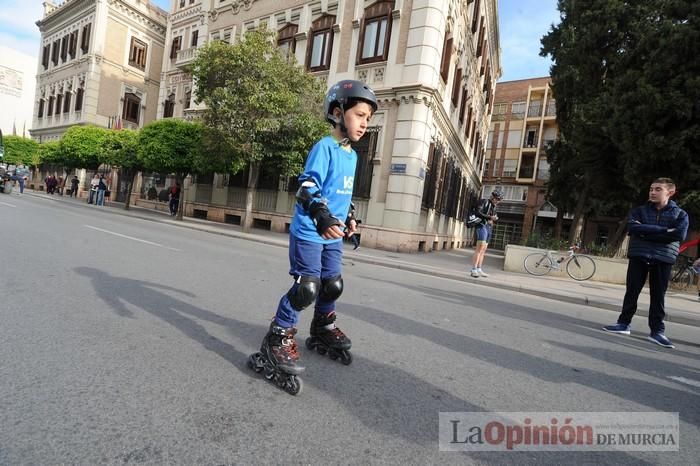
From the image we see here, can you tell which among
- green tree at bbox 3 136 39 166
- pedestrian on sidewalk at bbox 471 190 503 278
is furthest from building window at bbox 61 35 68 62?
pedestrian on sidewalk at bbox 471 190 503 278

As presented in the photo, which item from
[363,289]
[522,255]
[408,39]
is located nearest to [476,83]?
[408,39]

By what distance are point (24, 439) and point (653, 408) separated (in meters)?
3.60

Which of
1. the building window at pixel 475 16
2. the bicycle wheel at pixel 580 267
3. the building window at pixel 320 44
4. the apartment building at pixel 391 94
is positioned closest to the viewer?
the bicycle wheel at pixel 580 267

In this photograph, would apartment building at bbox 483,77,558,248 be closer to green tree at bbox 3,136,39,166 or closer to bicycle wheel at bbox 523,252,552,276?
bicycle wheel at bbox 523,252,552,276

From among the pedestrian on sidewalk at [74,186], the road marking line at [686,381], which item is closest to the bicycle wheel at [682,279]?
the road marking line at [686,381]

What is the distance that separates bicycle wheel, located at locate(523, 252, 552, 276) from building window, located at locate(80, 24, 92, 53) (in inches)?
1434

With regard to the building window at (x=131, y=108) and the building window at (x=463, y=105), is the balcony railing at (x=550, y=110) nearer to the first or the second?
the building window at (x=463, y=105)

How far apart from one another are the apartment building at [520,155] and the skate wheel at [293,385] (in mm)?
38106

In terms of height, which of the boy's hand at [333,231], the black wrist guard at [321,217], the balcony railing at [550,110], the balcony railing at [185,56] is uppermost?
the balcony railing at [550,110]

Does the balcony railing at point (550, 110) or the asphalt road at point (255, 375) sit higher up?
the balcony railing at point (550, 110)

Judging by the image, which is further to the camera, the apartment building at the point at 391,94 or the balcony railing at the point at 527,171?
the balcony railing at the point at 527,171

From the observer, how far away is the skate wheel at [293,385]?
7.54 ft

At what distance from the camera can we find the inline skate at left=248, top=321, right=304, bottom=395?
7.61ft

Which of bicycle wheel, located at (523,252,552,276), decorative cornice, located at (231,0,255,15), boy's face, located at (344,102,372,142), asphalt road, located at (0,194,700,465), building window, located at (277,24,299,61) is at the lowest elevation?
asphalt road, located at (0,194,700,465)
